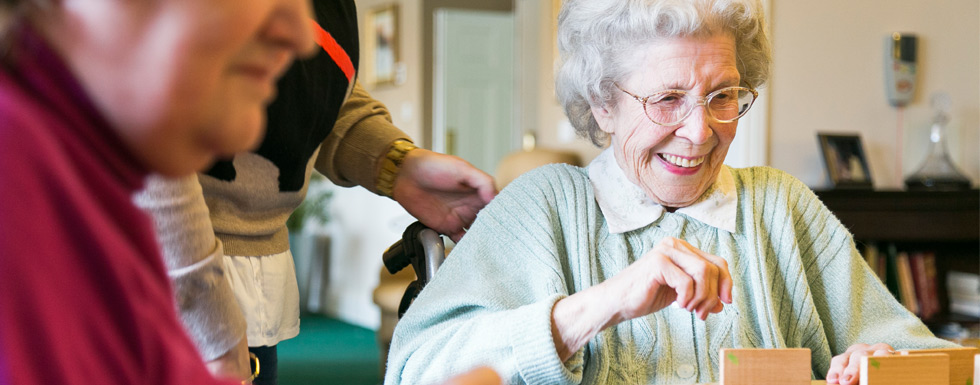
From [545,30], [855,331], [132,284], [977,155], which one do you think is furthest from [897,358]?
[545,30]

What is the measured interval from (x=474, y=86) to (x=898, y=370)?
5604 mm

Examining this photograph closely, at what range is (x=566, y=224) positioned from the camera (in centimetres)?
138

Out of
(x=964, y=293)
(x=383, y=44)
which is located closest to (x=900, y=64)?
(x=964, y=293)

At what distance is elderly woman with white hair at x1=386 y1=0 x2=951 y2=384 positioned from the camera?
1274mm

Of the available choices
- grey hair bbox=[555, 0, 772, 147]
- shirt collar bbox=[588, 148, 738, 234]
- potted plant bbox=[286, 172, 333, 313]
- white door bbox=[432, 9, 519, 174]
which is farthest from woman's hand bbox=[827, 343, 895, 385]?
potted plant bbox=[286, 172, 333, 313]

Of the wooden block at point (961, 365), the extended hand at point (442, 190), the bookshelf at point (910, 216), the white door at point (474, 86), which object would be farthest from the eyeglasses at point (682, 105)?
the white door at point (474, 86)

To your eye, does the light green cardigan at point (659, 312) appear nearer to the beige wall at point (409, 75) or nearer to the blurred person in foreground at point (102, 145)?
the blurred person in foreground at point (102, 145)

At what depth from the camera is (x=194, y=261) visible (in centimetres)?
78

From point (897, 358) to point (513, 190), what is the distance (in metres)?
0.67

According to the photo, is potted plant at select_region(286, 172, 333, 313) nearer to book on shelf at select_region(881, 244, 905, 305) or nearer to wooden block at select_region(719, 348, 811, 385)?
book on shelf at select_region(881, 244, 905, 305)

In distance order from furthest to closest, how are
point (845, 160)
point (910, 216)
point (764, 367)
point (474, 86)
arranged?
point (474, 86), point (845, 160), point (910, 216), point (764, 367)

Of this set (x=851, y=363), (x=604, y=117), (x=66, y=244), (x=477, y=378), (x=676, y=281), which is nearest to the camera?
(x=66, y=244)

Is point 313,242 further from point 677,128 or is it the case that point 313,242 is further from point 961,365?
point 961,365

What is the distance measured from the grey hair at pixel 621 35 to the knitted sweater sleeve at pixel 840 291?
0.83ft
